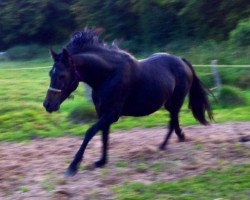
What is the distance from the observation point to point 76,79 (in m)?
7.68

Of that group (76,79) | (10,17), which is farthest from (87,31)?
(10,17)

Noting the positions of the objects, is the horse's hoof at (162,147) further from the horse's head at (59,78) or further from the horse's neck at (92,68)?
the horse's head at (59,78)

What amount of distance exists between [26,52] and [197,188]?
29455 millimetres

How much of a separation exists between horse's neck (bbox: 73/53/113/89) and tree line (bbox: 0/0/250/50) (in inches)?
604

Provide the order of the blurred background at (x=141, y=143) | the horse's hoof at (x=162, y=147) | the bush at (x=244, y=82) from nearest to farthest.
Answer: the blurred background at (x=141, y=143), the horse's hoof at (x=162, y=147), the bush at (x=244, y=82)

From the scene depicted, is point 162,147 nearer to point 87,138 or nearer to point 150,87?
point 150,87

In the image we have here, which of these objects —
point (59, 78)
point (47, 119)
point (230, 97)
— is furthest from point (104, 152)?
point (230, 97)

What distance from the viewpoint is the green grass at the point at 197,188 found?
6367 millimetres

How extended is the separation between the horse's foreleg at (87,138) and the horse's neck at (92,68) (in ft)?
1.62

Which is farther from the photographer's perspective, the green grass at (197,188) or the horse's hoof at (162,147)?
the horse's hoof at (162,147)

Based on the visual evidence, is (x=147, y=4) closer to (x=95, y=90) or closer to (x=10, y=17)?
(x=10, y=17)

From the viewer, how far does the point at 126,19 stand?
105ft

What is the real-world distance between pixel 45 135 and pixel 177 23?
768 inches

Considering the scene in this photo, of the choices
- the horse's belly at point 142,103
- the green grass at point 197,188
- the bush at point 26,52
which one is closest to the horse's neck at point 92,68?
the horse's belly at point 142,103
